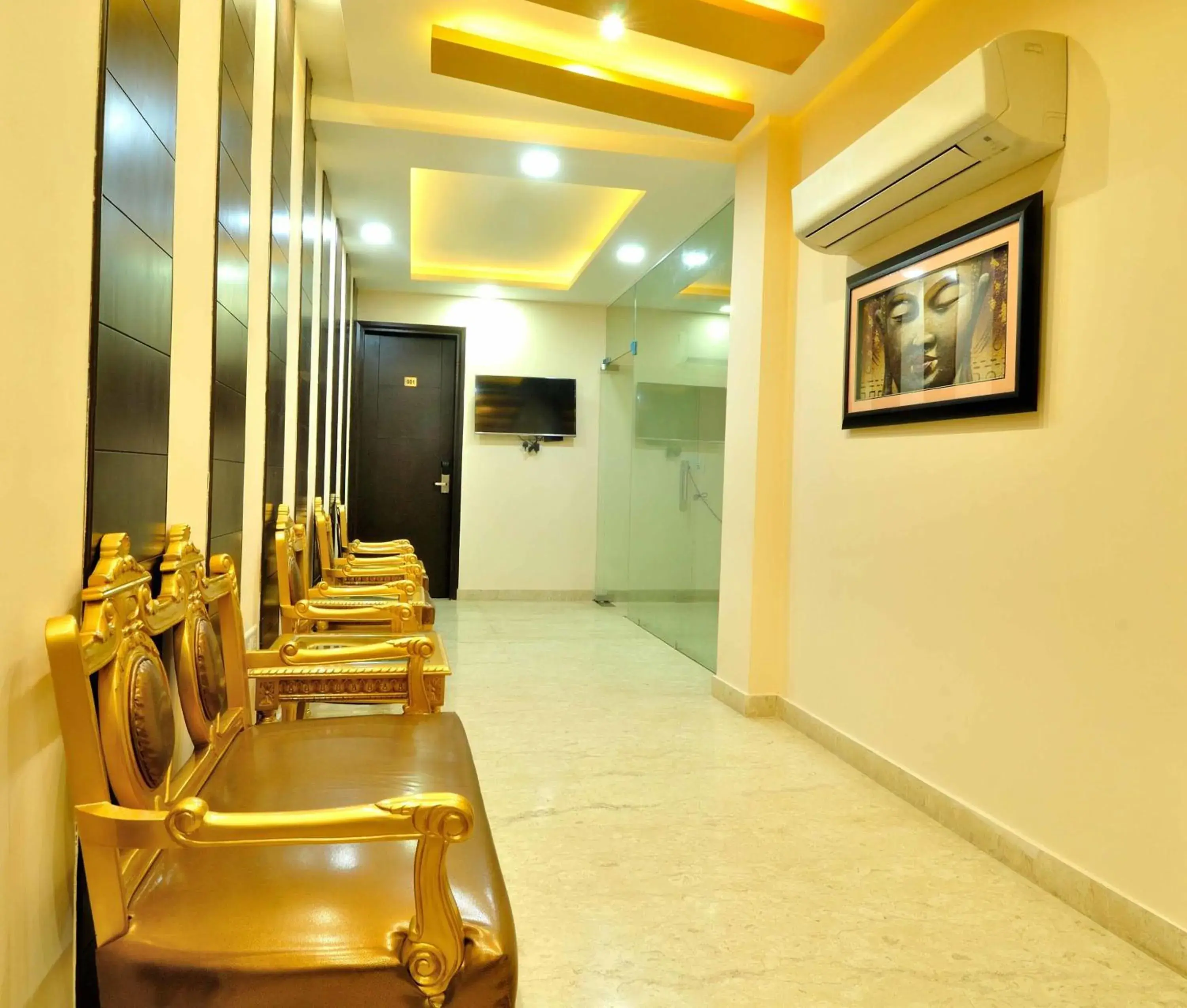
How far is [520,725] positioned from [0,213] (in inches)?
117

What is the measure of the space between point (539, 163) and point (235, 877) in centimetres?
371

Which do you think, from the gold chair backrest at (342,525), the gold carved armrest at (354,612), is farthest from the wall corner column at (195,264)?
the gold chair backrest at (342,525)

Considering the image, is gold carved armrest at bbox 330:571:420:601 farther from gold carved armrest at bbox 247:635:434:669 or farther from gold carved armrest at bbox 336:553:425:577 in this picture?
gold carved armrest at bbox 247:635:434:669

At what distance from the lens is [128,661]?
1307 millimetres

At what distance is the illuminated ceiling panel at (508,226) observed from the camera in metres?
5.09

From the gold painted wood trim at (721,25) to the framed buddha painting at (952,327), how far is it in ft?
2.91

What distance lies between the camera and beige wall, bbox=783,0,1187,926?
77.4 inches

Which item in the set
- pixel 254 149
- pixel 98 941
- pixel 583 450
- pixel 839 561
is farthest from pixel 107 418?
pixel 583 450

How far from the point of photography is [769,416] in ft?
12.7

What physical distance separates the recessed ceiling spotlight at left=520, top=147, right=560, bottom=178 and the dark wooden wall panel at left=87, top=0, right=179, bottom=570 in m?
2.53

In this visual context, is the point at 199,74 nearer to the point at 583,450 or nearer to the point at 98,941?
the point at 98,941

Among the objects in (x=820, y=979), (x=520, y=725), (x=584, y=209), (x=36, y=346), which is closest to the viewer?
(x=36, y=346)

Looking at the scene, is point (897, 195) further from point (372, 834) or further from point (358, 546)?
point (358, 546)

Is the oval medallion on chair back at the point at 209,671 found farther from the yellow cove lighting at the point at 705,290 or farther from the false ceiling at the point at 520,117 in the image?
the yellow cove lighting at the point at 705,290
